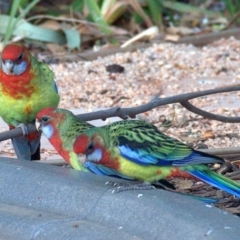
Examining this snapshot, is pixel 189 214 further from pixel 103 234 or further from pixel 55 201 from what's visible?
pixel 55 201

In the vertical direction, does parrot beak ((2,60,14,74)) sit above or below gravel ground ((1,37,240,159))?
above

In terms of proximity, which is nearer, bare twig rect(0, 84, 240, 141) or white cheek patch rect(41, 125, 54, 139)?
white cheek patch rect(41, 125, 54, 139)

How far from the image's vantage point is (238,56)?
6164 millimetres

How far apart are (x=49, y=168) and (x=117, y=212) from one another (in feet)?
1.42

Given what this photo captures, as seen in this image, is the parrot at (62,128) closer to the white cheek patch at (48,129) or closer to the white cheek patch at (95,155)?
the white cheek patch at (48,129)

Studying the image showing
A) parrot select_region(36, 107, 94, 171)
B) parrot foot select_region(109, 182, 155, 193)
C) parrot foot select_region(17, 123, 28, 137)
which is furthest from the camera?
parrot foot select_region(17, 123, 28, 137)

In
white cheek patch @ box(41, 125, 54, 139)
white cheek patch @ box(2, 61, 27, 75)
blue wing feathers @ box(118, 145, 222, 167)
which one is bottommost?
blue wing feathers @ box(118, 145, 222, 167)

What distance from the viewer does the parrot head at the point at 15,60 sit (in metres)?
3.55

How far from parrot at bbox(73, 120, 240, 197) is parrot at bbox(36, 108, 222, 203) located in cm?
2

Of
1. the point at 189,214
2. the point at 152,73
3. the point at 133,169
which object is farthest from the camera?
the point at 152,73

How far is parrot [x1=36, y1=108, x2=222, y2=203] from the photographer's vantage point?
2715mm

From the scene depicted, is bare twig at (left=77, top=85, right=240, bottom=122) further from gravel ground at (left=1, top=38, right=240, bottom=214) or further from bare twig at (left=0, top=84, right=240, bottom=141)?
gravel ground at (left=1, top=38, right=240, bottom=214)

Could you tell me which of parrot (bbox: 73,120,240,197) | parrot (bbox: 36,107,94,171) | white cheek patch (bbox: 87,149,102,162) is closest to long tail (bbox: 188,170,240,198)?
parrot (bbox: 73,120,240,197)

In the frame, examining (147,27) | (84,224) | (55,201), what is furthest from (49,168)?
(147,27)
